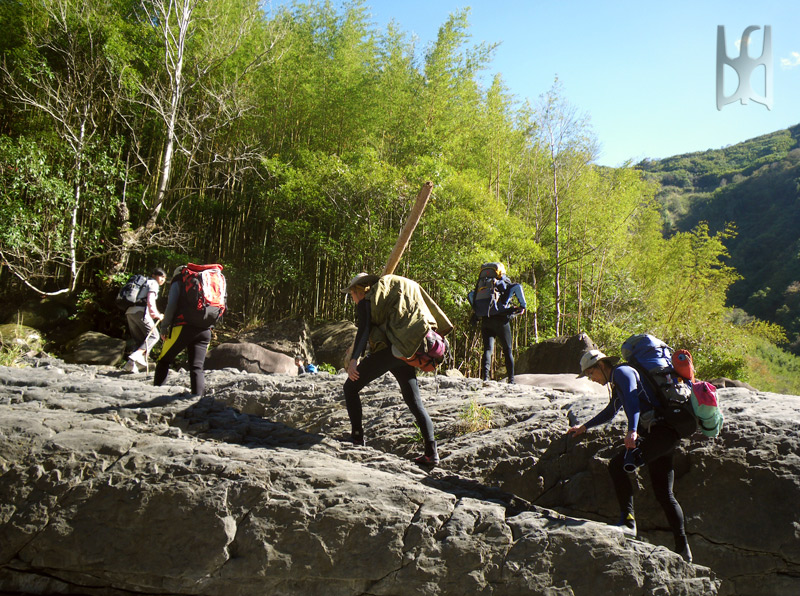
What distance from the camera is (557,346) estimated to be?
8.73 meters

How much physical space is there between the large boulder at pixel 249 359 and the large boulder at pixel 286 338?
621 millimetres

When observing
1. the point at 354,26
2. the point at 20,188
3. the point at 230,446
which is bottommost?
the point at 230,446

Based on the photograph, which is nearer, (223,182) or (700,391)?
(700,391)

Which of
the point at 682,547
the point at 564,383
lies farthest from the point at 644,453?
the point at 564,383

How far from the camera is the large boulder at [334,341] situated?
998cm

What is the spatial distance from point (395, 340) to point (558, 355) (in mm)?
5787

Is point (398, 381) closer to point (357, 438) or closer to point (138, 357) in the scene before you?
point (357, 438)

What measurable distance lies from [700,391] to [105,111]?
44.0 ft

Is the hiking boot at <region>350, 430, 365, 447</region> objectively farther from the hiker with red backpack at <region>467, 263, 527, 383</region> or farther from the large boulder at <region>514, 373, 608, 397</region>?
the large boulder at <region>514, 373, 608, 397</region>

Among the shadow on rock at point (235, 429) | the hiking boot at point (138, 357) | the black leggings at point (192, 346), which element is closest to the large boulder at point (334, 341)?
the hiking boot at point (138, 357)

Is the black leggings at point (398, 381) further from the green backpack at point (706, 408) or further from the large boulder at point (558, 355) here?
the large boulder at point (558, 355)

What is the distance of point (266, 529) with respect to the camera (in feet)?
8.59

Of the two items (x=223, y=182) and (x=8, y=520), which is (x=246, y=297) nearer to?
(x=223, y=182)

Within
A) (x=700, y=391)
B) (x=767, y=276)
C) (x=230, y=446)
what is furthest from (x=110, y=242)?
(x=767, y=276)
